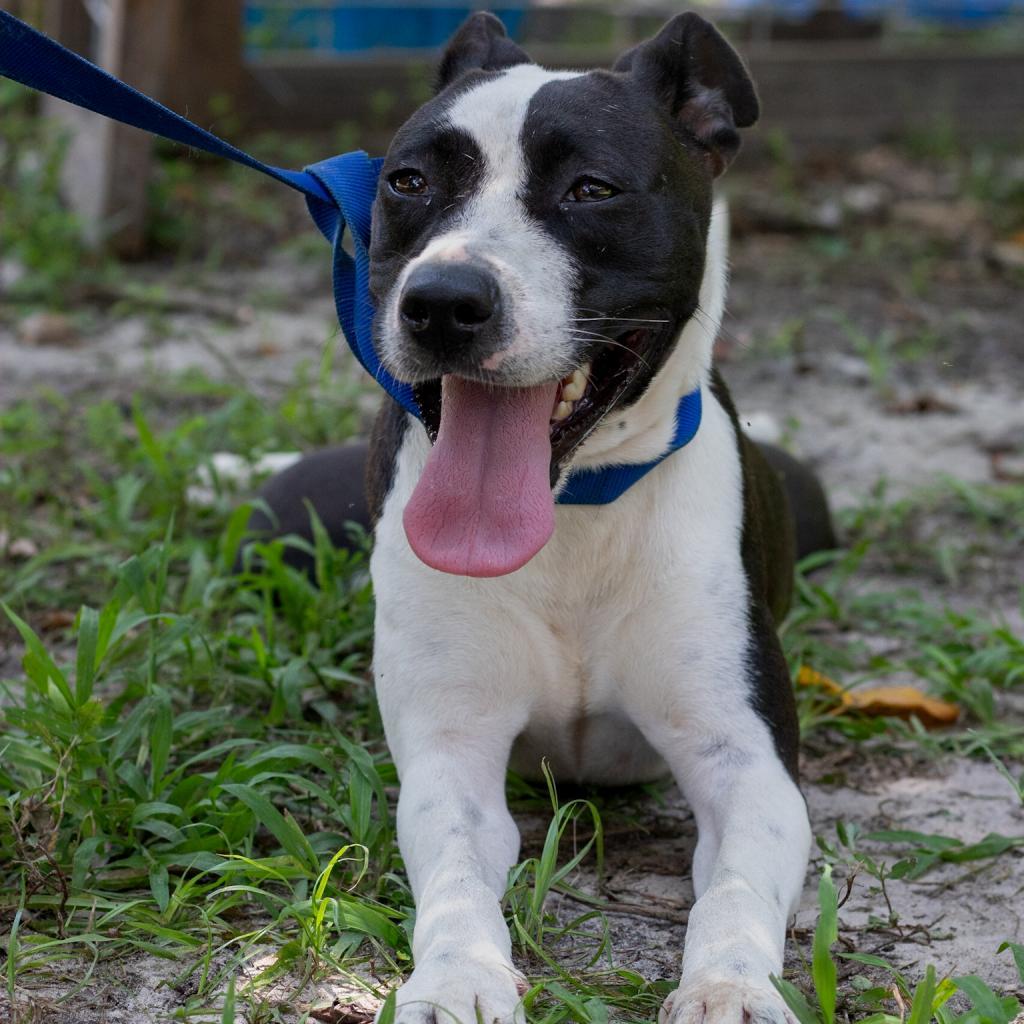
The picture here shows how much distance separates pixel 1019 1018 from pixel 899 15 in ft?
43.4

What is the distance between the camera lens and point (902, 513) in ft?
15.5

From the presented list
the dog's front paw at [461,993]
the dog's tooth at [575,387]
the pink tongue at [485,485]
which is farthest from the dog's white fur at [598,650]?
the dog's front paw at [461,993]

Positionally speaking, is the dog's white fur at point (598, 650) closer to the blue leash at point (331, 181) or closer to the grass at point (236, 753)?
the blue leash at point (331, 181)

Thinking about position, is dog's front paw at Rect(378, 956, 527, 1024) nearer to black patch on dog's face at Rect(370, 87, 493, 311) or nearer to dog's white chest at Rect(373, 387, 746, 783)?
dog's white chest at Rect(373, 387, 746, 783)

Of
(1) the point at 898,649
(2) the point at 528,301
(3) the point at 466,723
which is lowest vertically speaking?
(1) the point at 898,649

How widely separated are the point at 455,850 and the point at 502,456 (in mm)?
660

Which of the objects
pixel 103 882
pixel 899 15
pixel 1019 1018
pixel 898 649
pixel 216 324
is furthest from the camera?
pixel 899 15

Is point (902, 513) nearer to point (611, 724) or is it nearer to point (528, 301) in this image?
point (611, 724)

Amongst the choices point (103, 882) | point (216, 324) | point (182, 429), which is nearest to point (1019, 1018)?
point (103, 882)

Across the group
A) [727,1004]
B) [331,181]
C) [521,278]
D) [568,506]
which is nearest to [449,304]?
[521,278]

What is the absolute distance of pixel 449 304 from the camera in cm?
239

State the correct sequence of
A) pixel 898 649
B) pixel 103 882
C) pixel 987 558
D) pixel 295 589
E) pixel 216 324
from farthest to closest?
pixel 216 324 < pixel 987 558 < pixel 898 649 < pixel 295 589 < pixel 103 882

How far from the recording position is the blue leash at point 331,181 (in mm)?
2617

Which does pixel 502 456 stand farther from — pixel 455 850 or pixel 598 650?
pixel 455 850
